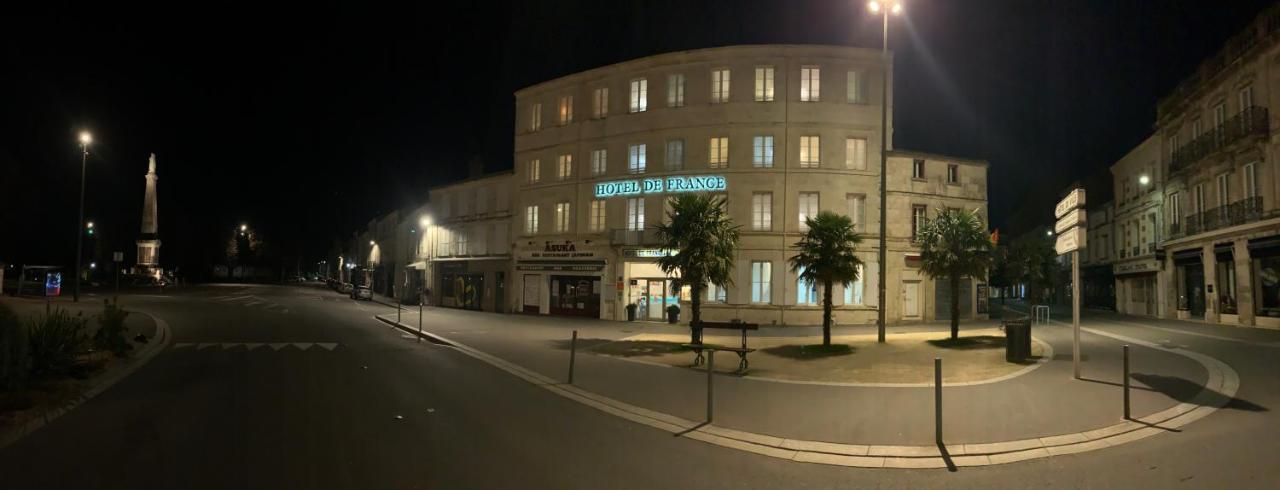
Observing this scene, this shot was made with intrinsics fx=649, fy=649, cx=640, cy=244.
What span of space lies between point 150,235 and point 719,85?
73.4 metres

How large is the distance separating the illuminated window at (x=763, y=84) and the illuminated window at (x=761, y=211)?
432cm

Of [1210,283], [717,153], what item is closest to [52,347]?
[717,153]

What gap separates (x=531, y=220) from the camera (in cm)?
3547

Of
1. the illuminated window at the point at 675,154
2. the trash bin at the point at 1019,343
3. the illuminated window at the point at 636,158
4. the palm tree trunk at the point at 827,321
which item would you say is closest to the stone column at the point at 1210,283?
the trash bin at the point at 1019,343

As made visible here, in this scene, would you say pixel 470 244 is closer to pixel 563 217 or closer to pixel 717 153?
pixel 563 217

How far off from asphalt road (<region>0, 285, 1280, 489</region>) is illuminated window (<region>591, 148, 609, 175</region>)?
21.4 m

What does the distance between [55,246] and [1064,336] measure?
71894 millimetres

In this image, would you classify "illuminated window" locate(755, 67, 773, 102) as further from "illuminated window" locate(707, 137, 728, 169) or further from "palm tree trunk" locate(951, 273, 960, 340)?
"palm tree trunk" locate(951, 273, 960, 340)

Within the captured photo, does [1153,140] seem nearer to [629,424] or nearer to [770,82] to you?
[770,82]

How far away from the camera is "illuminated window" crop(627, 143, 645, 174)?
31047mm

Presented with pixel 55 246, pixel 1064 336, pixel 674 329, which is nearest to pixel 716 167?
pixel 674 329

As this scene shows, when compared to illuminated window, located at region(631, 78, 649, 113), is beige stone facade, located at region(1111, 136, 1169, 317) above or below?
below

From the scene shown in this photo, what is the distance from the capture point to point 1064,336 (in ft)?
68.1

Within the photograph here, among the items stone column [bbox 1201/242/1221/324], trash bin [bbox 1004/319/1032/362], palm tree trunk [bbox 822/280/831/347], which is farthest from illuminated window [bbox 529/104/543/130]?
stone column [bbox 1201/242/1221/324]
